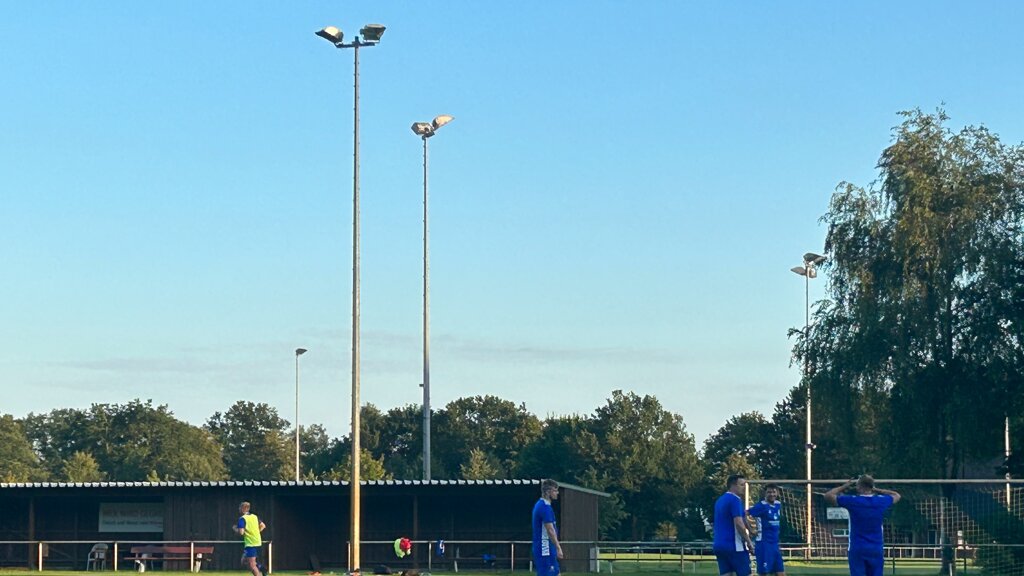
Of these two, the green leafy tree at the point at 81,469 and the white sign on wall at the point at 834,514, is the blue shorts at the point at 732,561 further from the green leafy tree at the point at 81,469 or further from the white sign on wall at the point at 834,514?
the green leafy tree at the point at 81,469

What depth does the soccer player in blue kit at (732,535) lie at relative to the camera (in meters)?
17.5

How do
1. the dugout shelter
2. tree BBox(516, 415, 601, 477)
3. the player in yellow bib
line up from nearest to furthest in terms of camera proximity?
the player in yellow bib → the dugout shelter → tree BBox(516, 415, 601, 477)

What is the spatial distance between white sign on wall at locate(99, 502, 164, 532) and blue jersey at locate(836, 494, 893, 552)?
2839cm

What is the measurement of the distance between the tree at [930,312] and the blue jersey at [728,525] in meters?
24.0

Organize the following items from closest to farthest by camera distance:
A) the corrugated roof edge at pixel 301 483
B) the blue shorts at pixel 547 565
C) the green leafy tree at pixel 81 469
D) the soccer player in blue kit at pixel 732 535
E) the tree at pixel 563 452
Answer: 1. the soccer player in blue kit at pixel 732 535
2. the blue shorts at pixel 547 565
3. the corrugated roof edge at pixel 301 483
4. the tree at pixel 563 452
5. the green leafy tree at pixel 81 469

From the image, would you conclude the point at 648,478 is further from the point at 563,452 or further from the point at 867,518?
the point at 867,518

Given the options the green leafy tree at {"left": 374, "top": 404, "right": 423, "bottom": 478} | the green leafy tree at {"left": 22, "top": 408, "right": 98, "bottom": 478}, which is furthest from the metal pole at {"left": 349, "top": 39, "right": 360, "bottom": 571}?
the green leafy tree at {"left": 22, "top": 408, "right": 98, "bottom": 478}

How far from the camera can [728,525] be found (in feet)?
57.9

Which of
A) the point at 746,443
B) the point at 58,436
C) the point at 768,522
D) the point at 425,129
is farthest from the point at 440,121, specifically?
the point at 58,436

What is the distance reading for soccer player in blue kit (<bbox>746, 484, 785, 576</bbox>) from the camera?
2238 centimetres

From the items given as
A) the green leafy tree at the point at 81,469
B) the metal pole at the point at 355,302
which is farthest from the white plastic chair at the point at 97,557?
the green leafy tree at the point at 81,469

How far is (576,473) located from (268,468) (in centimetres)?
4147

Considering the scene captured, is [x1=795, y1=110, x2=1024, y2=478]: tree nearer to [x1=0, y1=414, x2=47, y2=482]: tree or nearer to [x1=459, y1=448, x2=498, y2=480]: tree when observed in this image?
[x1=459, y1=448, x2=498, y2=480]: tree

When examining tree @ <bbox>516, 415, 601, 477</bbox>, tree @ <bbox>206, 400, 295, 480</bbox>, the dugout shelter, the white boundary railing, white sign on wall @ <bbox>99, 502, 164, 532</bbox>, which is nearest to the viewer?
the white boundary railing
